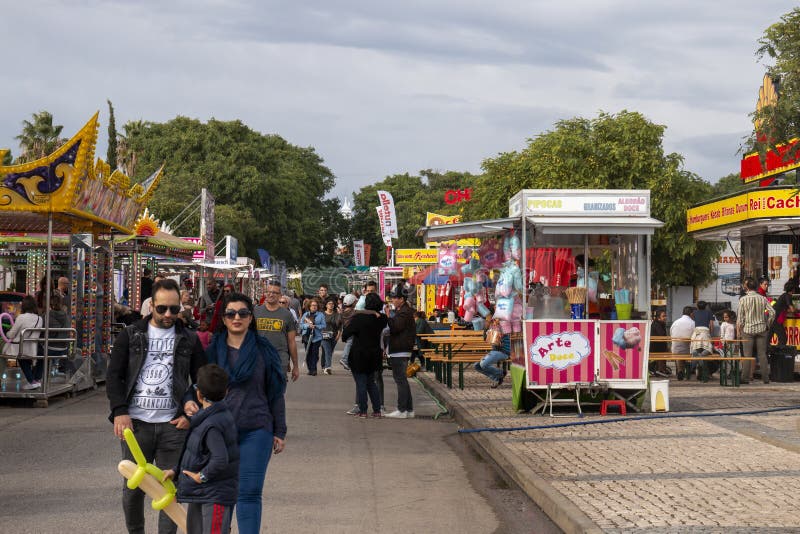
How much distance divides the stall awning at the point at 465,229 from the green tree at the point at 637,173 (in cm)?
3150

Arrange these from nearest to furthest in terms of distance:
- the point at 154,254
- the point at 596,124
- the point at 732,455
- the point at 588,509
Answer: the point at 588,509
the point at 732,455
the point at 154,254
the point at 596,124

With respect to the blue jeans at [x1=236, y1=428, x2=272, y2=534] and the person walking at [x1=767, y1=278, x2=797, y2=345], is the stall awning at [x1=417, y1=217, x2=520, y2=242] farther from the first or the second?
the blue jeans at [x1=236, y1=428, x2=272, y2=534]

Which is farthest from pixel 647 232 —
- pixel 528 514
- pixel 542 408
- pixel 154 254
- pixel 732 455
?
pixel 154 254

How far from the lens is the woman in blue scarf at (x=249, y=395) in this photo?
646cm

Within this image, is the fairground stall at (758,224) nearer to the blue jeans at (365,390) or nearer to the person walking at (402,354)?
the person walking at (402,354)

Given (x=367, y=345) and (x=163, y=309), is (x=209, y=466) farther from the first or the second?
(x=367, y=345)

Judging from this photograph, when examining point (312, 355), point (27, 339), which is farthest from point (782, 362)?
point (27, 339)

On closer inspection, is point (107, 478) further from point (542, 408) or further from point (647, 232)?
point (647, 232)

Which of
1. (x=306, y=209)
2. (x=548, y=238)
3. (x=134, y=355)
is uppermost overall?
(x=306, y=209)

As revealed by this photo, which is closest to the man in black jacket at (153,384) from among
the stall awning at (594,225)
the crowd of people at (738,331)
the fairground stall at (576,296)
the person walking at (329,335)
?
the fairground stall at (576,296)

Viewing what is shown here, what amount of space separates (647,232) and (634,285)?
771 millimetres

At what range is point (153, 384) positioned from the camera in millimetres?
6648

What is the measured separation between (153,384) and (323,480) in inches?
156

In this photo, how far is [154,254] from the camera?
31766 mm
